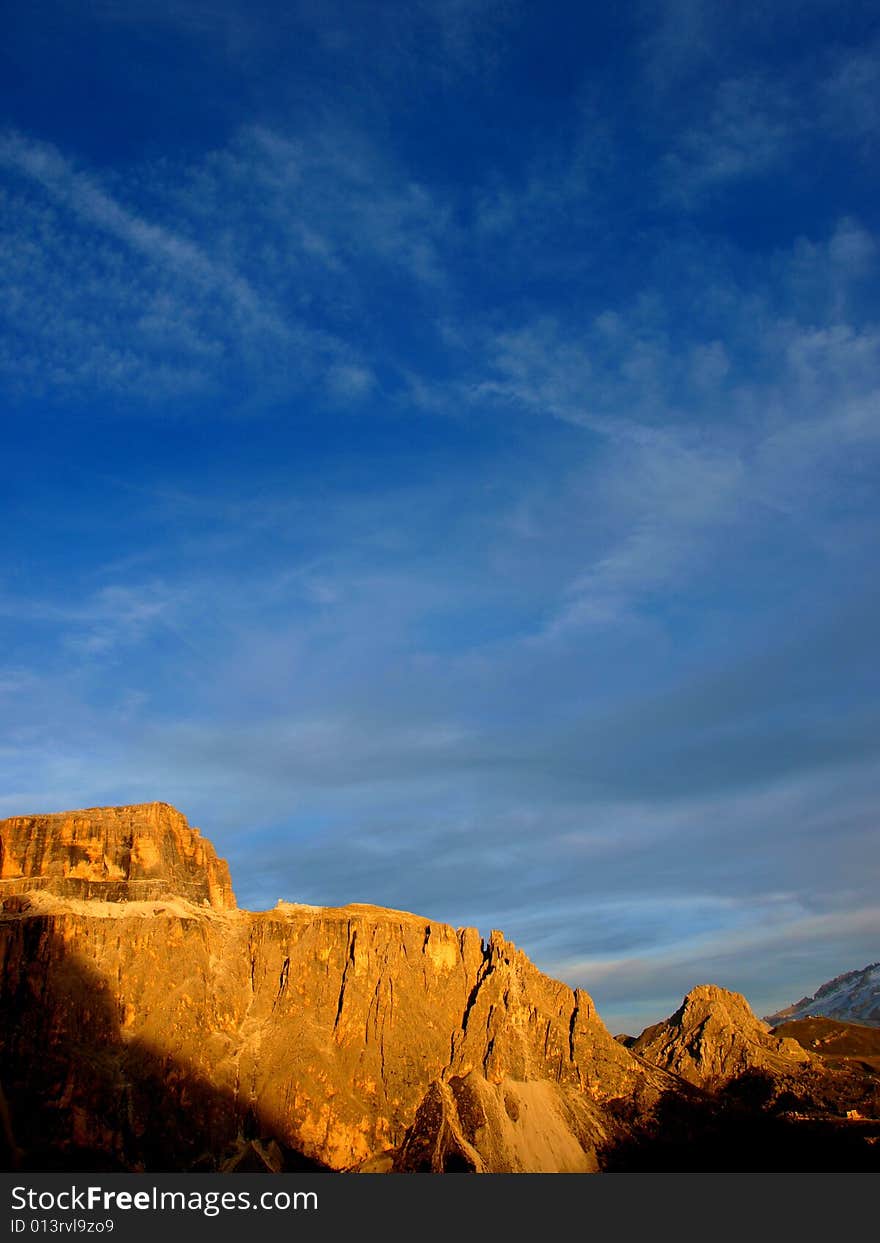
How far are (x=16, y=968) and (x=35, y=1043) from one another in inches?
557

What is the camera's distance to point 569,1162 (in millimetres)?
195875

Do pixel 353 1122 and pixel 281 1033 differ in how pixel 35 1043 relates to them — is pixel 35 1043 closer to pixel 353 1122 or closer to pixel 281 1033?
pixel 281 1033

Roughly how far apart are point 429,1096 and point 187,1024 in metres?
47.8
